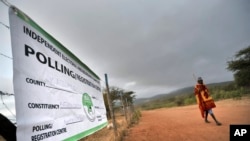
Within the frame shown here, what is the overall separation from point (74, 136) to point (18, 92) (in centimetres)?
126

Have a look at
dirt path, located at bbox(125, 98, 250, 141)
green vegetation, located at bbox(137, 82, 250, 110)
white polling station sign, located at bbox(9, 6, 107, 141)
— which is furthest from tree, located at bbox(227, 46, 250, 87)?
white polling station sign, located at bbox(9, 6, 107, 141)

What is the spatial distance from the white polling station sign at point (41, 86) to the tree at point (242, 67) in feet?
108

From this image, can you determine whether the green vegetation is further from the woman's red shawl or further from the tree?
the woman's red shawl

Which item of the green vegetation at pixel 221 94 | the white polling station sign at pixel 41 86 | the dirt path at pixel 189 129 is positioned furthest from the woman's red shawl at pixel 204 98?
the green vegetation at pixel 221 94

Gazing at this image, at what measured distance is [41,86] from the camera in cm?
238

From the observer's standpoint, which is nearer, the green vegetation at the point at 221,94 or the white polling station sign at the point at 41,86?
the white polling station sign at the point at 41,86

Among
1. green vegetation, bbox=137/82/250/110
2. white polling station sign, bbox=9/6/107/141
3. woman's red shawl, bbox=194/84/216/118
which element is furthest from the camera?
green vegetation, bbox=137/82/250/110

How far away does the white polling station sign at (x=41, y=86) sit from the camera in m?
2.05

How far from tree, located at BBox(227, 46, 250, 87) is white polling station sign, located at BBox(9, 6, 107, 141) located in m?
32.8

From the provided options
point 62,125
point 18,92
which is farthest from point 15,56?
point 62,125

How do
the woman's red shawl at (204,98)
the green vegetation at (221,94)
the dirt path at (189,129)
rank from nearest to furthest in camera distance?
1. the dirt path at (189,129)
2. the woman's red shawl at (204,98)
3. the green vegetation at (221,94)

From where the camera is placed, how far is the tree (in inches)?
1250

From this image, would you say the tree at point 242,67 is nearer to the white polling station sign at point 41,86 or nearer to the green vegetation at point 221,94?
the green vegetation at point 221,94

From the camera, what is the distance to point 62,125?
2701mm
